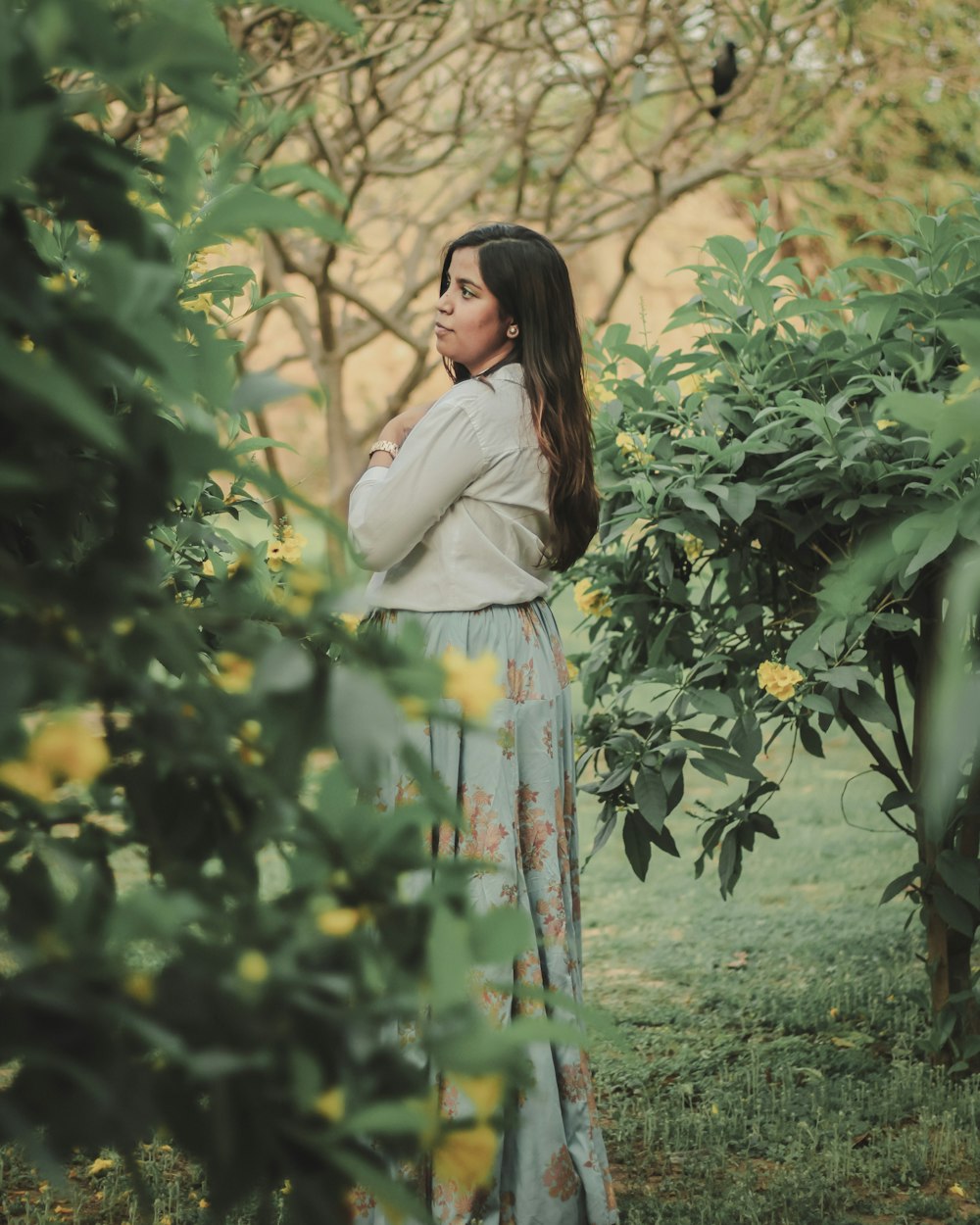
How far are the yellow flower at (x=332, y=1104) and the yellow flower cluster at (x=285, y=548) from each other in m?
1.64

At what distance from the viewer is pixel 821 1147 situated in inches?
103

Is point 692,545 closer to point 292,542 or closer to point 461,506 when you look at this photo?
point 461,506

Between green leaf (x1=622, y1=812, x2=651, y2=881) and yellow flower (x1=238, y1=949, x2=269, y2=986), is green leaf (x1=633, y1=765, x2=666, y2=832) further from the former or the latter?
Answer: yellow flower (x1=238, y1=949, x2=269, y2=986)

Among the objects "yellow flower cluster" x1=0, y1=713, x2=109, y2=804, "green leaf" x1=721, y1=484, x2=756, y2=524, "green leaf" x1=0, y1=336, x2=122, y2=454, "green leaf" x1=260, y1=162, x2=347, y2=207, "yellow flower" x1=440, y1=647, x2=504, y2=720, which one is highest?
"green leaf" x1=721, y1=484, x2=756, y2=524

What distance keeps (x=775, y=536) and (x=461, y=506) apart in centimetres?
78

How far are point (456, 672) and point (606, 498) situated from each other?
2098 mm

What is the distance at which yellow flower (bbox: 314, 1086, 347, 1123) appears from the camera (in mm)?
631

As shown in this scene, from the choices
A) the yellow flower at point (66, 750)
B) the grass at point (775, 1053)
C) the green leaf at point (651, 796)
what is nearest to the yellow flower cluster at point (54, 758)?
the yellow flower at point (66, 750)

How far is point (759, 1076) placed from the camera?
2955 mm

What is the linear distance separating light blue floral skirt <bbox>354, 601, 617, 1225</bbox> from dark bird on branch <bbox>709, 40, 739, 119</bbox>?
14.1 feet

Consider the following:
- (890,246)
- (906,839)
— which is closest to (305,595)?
(906,839)

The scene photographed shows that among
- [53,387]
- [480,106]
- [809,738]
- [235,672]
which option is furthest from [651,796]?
[480,106]

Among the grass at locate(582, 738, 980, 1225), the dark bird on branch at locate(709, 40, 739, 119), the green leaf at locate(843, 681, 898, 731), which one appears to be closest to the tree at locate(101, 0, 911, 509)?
the dark bird on branch at locate(709, 40, 739, 119)

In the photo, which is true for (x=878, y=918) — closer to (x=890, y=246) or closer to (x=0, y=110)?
(x=0, y=110)
